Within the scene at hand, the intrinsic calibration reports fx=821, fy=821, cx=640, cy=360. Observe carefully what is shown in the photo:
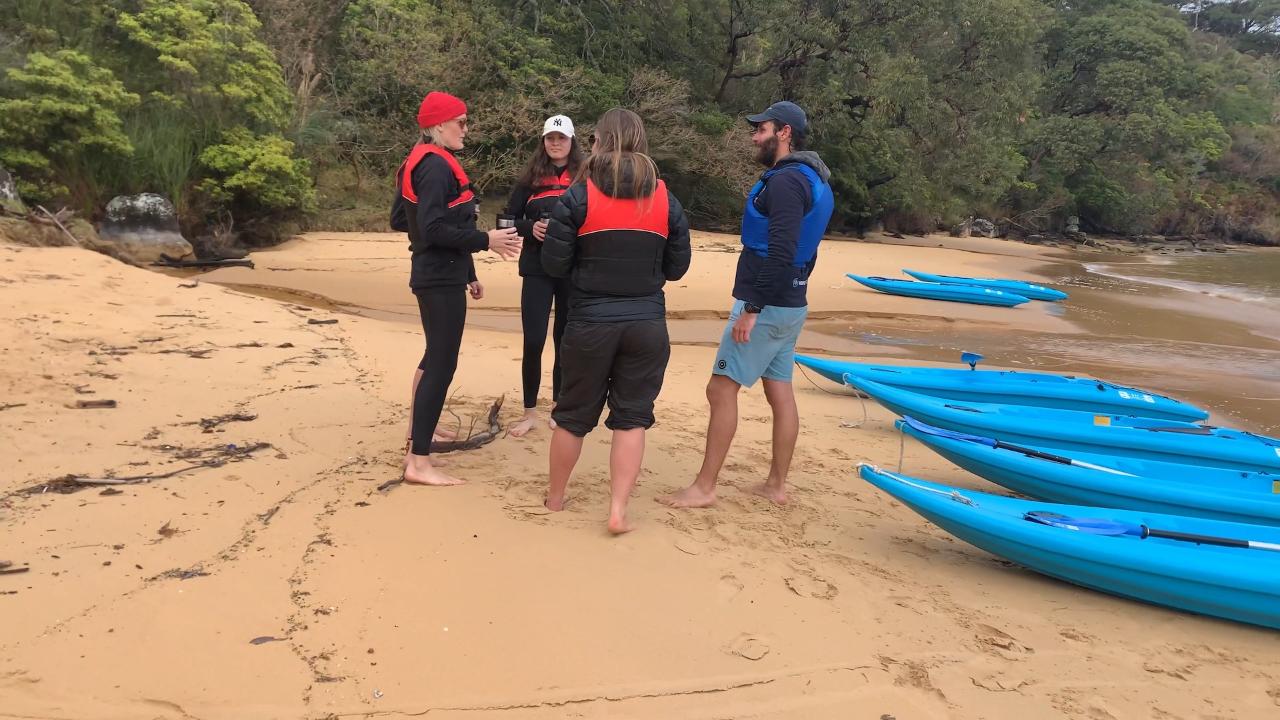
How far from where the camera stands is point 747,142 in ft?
73.4

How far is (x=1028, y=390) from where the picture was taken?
6.50 m

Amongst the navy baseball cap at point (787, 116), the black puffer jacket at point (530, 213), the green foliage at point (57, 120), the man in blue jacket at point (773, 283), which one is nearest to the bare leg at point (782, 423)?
the man in blue jacket at point (773, 283)

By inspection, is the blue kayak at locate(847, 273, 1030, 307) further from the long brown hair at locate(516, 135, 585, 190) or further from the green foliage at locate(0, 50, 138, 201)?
the green foliage at locate(0, 50, 138, 201)

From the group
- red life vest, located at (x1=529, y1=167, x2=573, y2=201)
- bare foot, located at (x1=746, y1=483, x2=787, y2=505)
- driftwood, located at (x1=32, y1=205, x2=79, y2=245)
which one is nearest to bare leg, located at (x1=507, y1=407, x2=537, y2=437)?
red life vest, located at (x1=529, y1=167, x2=573, y2=201)

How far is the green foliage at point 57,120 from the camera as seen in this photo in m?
10.8

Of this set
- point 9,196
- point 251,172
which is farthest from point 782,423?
point 251,172

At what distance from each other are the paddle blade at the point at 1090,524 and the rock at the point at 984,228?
34264 mm

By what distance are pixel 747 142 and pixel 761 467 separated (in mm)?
18813

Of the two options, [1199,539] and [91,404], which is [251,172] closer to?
[91,404]

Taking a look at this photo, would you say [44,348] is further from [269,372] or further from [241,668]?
[241,668]

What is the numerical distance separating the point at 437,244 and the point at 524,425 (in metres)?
1.52

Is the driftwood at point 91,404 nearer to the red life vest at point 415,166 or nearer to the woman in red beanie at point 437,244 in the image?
the woman in red beanie at point 437,244

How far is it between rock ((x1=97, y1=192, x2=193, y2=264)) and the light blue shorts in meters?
10.3

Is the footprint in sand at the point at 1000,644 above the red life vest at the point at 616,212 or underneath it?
underneath
